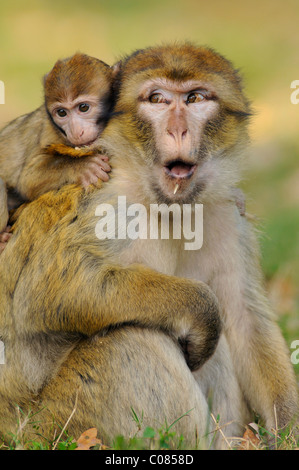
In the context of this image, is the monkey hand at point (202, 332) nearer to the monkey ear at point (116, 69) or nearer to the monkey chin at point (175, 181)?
the monkey chin at point (175, 181)

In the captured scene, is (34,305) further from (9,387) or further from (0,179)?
(0,179)

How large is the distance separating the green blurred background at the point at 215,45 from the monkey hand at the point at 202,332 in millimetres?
4971

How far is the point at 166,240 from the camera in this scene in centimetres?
553

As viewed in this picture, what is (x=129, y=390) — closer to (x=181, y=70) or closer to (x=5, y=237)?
(x=5, y=237)

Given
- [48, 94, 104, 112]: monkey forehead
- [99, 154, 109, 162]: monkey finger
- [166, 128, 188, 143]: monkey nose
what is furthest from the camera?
[48, 94, 104, 112]: monkey forehead

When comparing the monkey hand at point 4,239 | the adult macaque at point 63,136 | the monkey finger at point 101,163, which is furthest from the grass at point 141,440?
the monkey finger at point 101,163

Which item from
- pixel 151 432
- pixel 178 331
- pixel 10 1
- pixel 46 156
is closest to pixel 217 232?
pixel 178 331

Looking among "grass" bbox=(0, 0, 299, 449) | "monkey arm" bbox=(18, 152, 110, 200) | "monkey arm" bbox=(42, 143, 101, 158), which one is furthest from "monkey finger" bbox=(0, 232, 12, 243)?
"grass" bbox=(0, 0, 299, 449)

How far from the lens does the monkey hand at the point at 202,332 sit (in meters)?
5.20

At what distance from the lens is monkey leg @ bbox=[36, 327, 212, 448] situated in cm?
509

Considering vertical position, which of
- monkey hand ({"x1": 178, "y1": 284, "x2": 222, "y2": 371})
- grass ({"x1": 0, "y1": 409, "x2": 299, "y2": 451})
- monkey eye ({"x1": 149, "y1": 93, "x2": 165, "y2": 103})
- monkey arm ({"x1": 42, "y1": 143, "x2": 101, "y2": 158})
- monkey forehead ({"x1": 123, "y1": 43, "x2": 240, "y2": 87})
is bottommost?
grass ({"x1": 0, "y1": 409, "x2": 299, "y2": 451})

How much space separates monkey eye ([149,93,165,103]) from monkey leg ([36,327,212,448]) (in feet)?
4.86

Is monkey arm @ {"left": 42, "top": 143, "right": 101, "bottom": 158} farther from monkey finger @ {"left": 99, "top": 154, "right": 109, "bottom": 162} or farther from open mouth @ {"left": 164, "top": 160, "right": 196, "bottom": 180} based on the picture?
open mouth @ {"left": 164, "top": 160, "right": 196, "bottom": 180}

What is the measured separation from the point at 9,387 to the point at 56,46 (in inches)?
514
